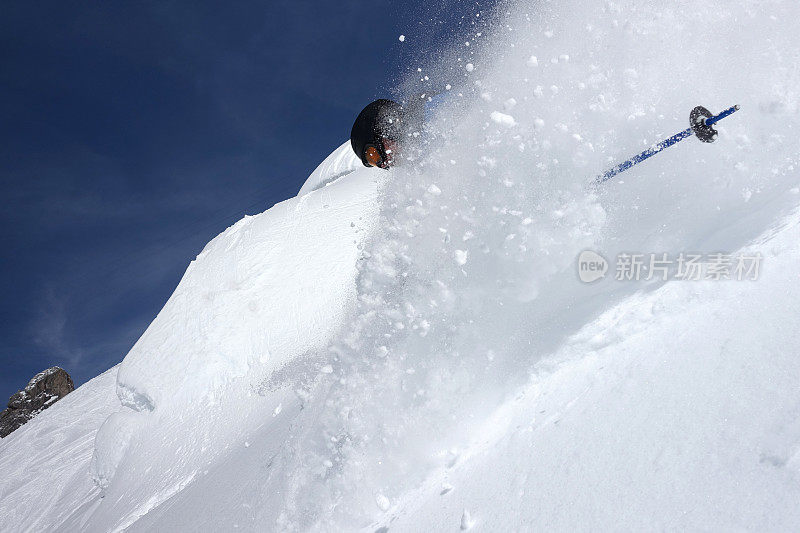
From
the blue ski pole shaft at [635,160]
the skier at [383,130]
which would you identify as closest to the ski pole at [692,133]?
the blue ski pole shaft at [635,160]

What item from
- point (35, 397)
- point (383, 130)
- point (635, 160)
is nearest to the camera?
point (635, 160)

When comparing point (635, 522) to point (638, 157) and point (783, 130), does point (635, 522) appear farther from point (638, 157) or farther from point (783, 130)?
point (783, 130)

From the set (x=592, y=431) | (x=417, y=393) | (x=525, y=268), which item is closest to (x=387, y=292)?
(x=417, y=393)

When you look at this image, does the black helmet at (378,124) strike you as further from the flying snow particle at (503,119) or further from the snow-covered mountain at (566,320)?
the flying snow particle at (503,119)

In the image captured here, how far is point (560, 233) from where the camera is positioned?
3.65 metres

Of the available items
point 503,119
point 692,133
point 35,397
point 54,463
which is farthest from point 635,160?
point 35,397

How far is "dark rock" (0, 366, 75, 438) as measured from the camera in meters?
27.7

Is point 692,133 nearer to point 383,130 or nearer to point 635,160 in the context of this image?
point 635,160

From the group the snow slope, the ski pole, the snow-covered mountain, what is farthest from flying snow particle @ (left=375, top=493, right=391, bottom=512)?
the snow slope

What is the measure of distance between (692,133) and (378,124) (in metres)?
3.49

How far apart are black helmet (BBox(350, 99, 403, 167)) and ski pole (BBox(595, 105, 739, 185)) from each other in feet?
8.73

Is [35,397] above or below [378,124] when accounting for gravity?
above

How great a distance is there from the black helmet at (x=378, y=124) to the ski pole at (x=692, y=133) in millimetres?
2662

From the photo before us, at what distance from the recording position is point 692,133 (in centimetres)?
375
